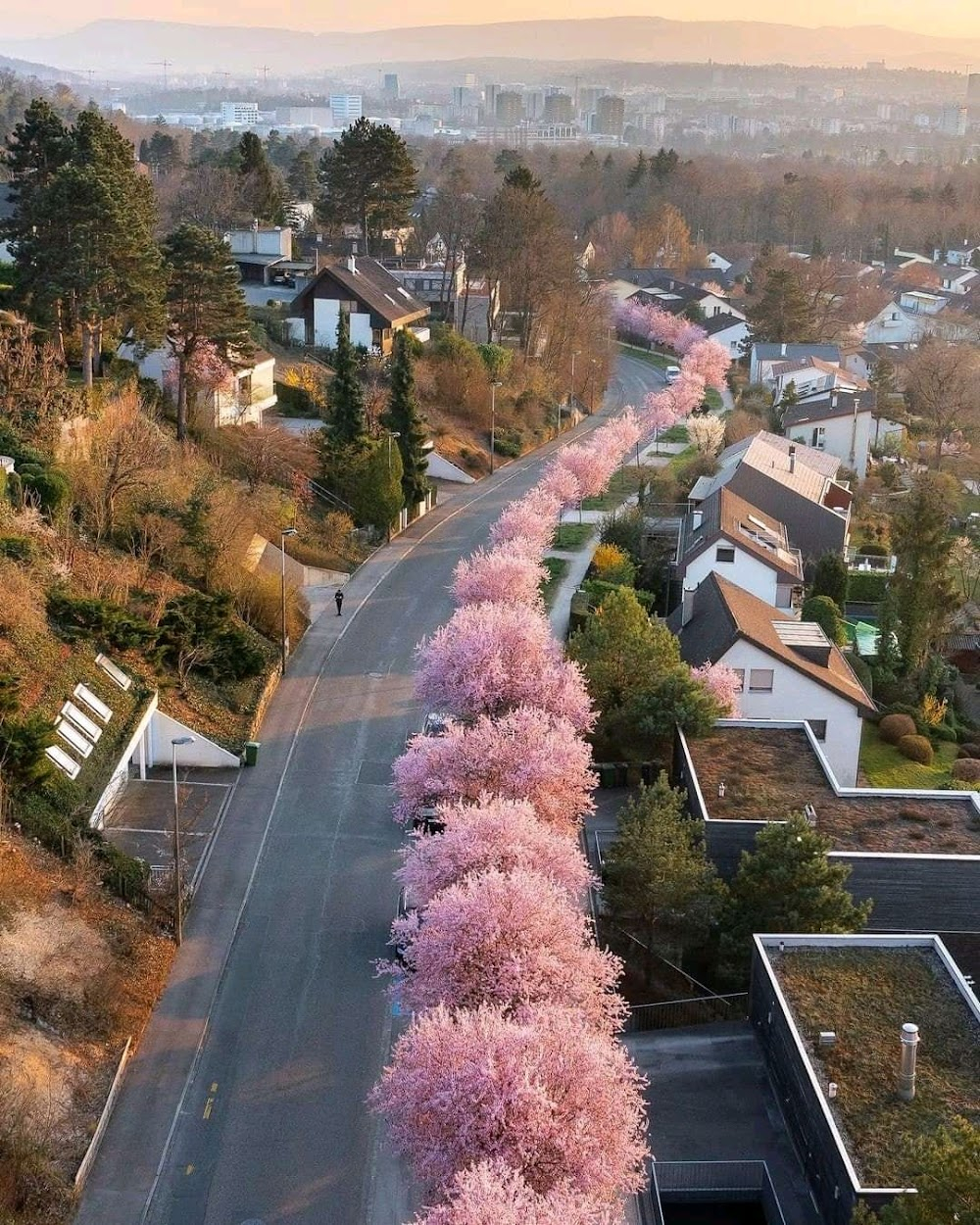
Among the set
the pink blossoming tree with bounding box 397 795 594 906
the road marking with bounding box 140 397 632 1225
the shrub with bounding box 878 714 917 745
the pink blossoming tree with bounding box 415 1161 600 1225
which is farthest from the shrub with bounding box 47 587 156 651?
the shrub with bounding box 878 714 917 745

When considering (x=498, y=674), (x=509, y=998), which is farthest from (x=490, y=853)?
(x=498, y=674)

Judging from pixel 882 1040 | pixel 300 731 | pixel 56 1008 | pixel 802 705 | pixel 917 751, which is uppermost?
pixel 882 1040

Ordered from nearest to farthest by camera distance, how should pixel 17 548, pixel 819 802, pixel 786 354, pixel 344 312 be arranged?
pixel 819 802
pixel 17 548
pixel 344 312
pixel 786 354

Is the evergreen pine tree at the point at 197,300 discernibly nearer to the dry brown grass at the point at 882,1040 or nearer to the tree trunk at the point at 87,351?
the tree trunk at the point at 87,351

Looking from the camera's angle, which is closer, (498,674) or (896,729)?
(498,674)

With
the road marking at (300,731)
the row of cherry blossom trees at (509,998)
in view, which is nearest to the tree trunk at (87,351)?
the road marking at (300,731)

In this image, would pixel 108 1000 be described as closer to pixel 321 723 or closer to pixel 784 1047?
pixel 784 1047

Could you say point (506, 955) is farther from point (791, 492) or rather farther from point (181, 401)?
point (791, 492)
